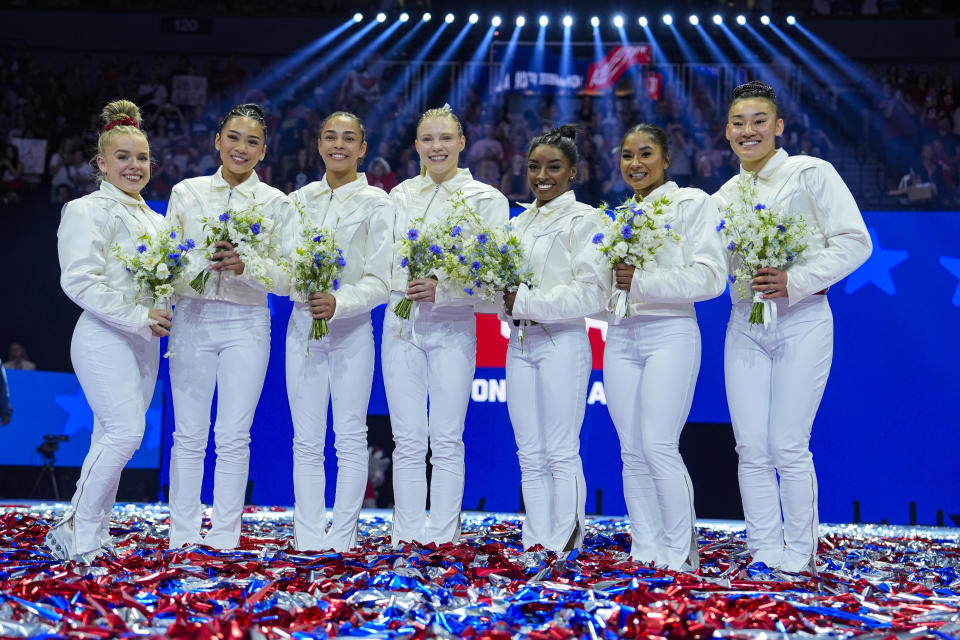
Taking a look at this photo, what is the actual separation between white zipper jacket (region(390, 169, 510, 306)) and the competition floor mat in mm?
1342

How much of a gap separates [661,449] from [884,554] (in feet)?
5.90

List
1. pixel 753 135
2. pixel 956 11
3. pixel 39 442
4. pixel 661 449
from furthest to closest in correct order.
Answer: pixel 956 11 → pixel 39 442 → pixel 753 135 → pixel 661 449

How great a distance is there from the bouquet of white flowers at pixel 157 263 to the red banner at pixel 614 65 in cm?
686

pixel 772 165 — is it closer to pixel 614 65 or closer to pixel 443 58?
pixel 614 65

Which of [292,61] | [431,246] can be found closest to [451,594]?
[431,246]

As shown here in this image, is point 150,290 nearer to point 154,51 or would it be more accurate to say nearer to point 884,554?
point 884,554

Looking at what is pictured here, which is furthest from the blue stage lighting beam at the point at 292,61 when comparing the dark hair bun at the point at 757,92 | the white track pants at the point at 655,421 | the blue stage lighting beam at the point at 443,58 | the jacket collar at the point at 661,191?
the white track pants at the point at 655,421

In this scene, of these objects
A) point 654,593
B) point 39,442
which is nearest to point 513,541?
point 654,593

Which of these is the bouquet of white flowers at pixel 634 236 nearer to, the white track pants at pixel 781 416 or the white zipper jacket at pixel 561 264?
the white zipper jacket at pixel 561 264

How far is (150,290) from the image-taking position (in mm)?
4332

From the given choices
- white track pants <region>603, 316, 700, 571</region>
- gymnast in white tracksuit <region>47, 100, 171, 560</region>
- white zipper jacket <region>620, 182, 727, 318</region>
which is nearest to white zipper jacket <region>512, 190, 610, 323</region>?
white zipper jacket <region>620, 182, 727, 318</region>

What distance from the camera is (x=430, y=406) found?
447 centimetres

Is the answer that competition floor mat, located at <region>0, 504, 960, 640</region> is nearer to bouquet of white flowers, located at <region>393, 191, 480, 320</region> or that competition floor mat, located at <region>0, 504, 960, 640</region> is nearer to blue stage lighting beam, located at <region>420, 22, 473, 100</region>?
bouquet of white flowers, located at <region>393, 191, 480, 320</region>

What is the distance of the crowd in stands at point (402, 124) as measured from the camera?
915 cm
